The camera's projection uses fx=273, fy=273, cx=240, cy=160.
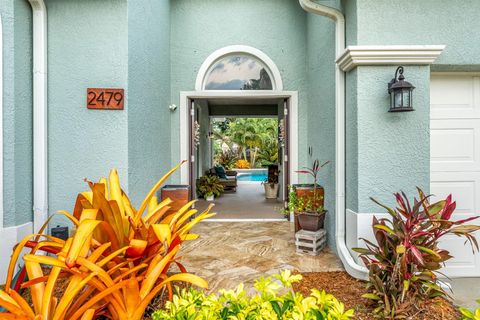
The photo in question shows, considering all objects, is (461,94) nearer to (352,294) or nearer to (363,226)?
(363,226)

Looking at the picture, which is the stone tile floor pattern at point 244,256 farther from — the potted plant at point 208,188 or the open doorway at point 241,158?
the potted plant at point 208,188

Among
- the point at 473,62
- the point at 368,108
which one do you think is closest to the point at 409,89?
the point at 368,108

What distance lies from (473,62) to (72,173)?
462 centimetres

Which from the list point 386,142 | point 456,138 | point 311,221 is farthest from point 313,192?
point 456,138

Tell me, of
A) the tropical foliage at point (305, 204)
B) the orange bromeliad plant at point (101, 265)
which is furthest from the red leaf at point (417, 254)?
the tropical foliage at point (305, 204)

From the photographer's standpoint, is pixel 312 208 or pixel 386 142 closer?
pixel 386 142

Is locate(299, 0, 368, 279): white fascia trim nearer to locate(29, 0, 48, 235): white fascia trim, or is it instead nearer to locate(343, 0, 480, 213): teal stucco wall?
locate(343, 0, 480, 213): teal stucco wall

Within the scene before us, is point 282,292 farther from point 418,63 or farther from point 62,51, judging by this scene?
point 62,51

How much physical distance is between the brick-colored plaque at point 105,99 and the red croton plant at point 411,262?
9.84 ft

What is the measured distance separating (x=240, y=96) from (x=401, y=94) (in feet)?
10.6

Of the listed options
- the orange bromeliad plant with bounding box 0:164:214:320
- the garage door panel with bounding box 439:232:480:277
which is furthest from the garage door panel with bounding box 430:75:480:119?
the orange bromeliad plant with bounding box 0:164:214:320

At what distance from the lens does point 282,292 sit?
100 inches

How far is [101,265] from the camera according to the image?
1.62 m

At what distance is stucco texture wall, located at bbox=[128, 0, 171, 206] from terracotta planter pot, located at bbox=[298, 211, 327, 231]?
2.19 m
